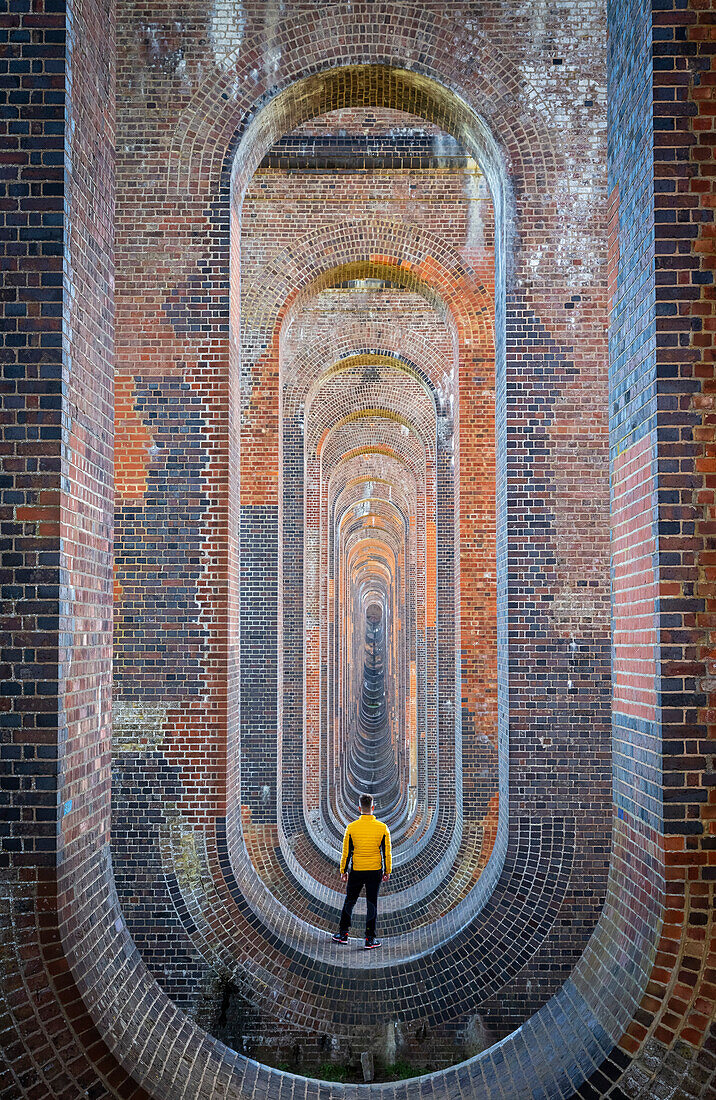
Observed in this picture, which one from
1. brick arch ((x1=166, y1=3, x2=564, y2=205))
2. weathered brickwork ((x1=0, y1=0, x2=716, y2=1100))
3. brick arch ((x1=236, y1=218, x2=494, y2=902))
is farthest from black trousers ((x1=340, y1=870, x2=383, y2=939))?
brick arch ((x1=166, y1=3, x2=564, y2=205))

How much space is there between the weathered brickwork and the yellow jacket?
85 centimetres

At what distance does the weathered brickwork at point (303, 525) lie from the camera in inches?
149

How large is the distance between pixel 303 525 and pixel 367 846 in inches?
263

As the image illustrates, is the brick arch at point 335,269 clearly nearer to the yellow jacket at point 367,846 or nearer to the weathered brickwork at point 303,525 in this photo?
the weathered brickwork at point 303,525

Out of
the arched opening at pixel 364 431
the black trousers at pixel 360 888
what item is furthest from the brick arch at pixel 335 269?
the black trousers at pixel 360 888

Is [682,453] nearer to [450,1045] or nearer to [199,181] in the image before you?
[199,181]

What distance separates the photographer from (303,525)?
14.7 metres

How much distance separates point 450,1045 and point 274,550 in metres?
5.91

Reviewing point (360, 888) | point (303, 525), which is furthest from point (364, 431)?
point (360, 888)

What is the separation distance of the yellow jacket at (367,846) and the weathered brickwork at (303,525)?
845mm

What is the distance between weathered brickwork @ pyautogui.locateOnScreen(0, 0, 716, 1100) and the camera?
3787 mm

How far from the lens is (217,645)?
7.54 metres

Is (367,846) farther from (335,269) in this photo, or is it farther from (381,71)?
(335,269)

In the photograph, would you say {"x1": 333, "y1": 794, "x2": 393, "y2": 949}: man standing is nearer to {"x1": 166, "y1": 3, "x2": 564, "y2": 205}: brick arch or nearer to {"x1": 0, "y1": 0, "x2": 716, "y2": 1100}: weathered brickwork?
{"x1": 0, "y1": 0, "x2": 716, "y2": 1100}: weathered brickwork
